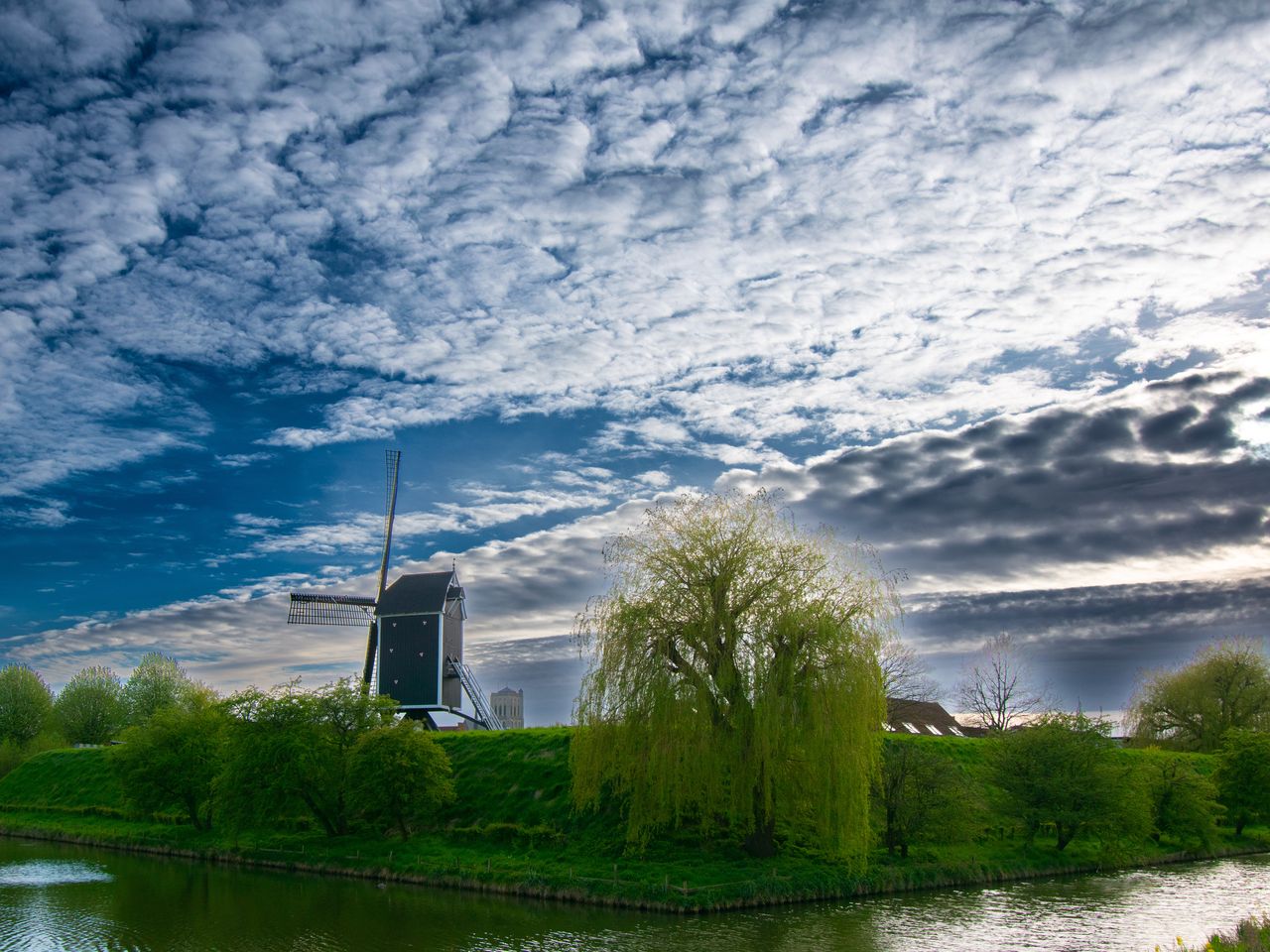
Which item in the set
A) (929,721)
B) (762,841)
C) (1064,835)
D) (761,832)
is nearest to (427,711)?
(761,832)

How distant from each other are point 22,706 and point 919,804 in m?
83.5

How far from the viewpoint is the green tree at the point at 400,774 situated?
3856 cm

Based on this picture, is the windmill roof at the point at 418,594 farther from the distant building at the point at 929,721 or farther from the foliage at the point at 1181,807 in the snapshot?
the foliage at the point at 1181,807

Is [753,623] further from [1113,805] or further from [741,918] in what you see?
[1113,805]

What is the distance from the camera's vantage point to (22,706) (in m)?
84.8

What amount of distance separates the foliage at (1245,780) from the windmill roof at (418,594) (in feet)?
158

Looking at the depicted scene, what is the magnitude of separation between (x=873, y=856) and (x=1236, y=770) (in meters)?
26.6

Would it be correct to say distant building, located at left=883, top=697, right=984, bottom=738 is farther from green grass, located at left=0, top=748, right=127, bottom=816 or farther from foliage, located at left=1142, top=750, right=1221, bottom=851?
green grass, located at left=0, top=748, right=127, bottom=816

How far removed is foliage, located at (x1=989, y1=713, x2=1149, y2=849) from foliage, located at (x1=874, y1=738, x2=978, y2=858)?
451cm

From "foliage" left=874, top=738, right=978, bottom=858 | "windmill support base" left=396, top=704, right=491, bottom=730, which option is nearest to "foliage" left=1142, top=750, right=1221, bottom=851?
"foliage" left=874, top=738, right=978, bottom=858

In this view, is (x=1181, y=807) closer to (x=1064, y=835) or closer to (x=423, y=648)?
(x=1064, y=835)

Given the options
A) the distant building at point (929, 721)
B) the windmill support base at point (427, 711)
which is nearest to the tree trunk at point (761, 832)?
the windmill support base at point (427, 711)

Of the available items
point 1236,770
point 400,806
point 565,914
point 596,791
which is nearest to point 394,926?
point 565,914

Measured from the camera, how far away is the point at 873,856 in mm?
33781
